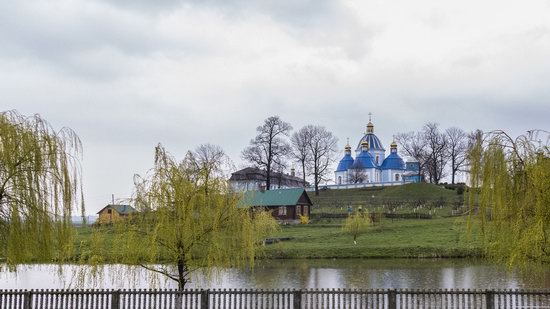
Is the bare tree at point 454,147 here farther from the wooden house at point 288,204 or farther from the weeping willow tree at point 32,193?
the weeping willow tree at point 32,193

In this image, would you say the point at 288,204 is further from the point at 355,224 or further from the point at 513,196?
the point at 513,196

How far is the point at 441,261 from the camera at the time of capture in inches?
1725

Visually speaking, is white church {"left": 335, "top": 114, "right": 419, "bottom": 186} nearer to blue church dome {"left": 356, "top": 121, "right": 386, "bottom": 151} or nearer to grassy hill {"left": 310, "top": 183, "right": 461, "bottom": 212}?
blue church dome {"left": 356, "top": 121, "right": 386, "bottom": 151}

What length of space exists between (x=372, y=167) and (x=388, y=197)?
37.0m

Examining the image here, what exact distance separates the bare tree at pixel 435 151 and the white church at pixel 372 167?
13107 mm

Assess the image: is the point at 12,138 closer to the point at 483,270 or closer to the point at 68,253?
the point at 68,253

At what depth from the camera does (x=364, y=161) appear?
126500mm

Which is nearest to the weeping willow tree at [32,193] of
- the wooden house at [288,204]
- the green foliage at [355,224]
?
the green foliage at [355,224]

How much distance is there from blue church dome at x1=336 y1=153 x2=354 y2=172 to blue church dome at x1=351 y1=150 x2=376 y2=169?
2.01 m

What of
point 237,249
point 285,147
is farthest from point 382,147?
point 237,249

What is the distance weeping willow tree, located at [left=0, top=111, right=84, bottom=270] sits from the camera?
16094mm

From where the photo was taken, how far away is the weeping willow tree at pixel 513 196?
17516 mm

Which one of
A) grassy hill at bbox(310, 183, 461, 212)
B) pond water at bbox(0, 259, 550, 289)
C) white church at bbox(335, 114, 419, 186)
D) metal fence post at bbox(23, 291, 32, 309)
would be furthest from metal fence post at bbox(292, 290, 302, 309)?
white church at bbox(335, 114, 419, 186)

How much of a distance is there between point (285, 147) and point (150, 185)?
68.3 meters
